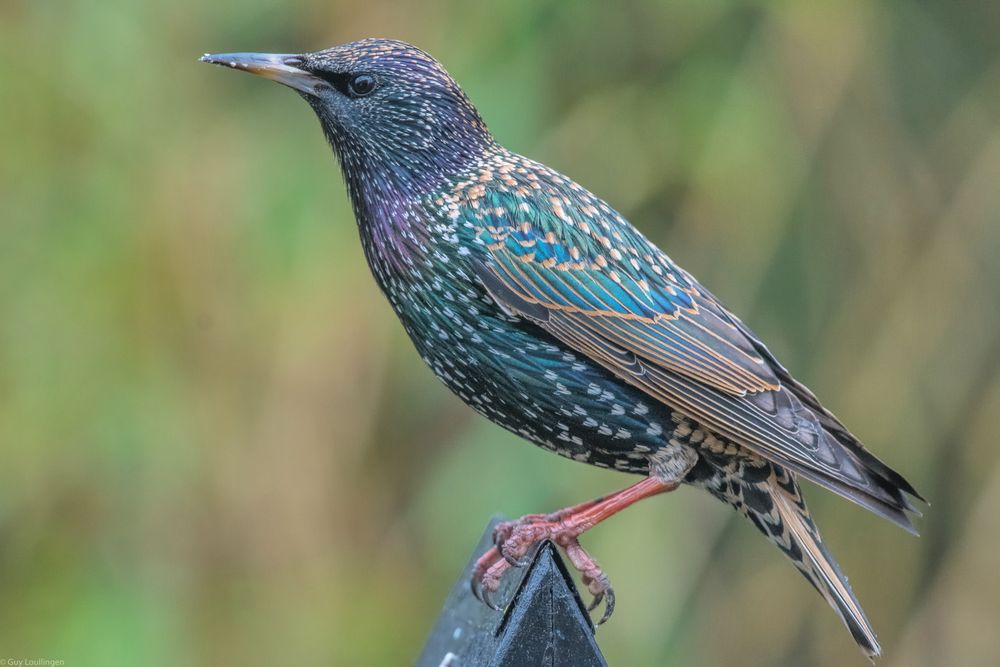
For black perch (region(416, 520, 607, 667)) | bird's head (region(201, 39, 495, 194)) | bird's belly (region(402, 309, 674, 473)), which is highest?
bird's head (region(201, 39, 495, 194))

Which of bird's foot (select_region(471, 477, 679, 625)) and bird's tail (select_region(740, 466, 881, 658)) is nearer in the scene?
bird's foot (select_region(471, 477, 679, 625))

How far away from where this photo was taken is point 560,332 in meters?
2.59

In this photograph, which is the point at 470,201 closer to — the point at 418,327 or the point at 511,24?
the point at 418,327

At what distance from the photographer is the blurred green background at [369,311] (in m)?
3.98

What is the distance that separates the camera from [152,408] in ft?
13.1

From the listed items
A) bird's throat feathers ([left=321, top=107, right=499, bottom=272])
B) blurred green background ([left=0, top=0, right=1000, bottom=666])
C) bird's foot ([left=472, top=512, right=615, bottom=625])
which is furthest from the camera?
blurred green background ([left=0, top=0, right=1000, bottom=666])

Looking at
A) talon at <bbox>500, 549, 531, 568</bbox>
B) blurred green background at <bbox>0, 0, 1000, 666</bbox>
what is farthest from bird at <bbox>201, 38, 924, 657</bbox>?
blurred green background at <bbox>0, 0, 1000, 666</bbox>

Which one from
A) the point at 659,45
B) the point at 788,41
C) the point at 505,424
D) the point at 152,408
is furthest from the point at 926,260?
the point at 152,408

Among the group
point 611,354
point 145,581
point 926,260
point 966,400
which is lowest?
point 145,581

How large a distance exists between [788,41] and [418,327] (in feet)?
6.77

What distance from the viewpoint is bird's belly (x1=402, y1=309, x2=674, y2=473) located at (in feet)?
8.39

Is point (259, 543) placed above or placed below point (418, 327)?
below

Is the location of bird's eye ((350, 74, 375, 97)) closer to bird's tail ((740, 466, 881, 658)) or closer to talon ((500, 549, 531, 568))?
talon ((500, 549, 531, 568))

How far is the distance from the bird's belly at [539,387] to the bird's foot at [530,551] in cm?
16
